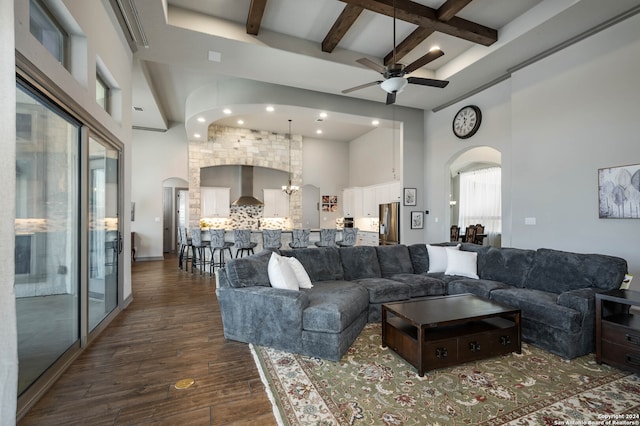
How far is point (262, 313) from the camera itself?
2953 mm

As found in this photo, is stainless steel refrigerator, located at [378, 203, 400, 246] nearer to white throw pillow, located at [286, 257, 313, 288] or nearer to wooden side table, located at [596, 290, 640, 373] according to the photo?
white throw pillow, located at [286, 257, 313, 288]

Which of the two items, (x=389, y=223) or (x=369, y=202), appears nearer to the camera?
(x=389, y=223)

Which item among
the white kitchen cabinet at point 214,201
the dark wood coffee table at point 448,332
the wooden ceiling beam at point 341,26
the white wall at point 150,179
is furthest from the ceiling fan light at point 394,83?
the white wall at point 150,179

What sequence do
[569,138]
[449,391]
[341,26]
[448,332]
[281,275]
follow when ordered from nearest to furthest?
[449,391]
[448,332]
[281,275]
[341,26]
[569,138]

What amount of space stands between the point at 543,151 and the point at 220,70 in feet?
17.8

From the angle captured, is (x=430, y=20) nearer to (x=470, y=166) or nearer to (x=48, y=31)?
(x=48, y=31)

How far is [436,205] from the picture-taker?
695cm

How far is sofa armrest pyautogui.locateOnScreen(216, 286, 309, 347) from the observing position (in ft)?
9.27

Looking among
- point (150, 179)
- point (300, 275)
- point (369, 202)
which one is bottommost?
point (300, 275)

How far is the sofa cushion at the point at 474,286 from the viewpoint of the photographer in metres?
3.59

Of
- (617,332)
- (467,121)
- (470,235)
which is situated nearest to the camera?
(617,332)

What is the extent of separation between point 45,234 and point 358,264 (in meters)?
3.35

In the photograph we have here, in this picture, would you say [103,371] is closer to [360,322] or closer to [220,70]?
[360,322]

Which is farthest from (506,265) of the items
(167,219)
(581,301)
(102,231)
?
(167,219)
